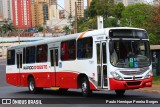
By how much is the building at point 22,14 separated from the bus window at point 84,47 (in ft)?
327

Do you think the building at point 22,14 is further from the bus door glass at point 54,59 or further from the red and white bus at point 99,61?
the red and white bus at point 99,61

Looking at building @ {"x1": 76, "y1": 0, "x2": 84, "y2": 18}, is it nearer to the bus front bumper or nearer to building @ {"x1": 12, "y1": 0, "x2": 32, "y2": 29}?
building @ {"x1": 12, "y1": 0, "x2": 32, "y2": 29}

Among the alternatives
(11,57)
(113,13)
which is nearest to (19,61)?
(11,57)

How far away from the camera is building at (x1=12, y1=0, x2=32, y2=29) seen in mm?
120562

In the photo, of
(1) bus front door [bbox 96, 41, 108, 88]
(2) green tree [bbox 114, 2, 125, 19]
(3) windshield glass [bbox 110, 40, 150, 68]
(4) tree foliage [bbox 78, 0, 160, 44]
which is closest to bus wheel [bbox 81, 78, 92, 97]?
(1) bus front door [bbox 96, 41, 108, 88]

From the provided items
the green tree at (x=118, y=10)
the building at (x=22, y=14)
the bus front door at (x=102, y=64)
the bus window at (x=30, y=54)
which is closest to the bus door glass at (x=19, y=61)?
the bus window at (x=30, y=54)

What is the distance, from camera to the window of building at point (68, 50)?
19.9 metres

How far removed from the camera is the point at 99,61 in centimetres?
1797

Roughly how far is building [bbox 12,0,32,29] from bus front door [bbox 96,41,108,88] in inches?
3987

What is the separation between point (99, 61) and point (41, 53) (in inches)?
234

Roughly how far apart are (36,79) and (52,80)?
2057 millimetres

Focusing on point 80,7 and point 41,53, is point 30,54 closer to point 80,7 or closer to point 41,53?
point 41,53

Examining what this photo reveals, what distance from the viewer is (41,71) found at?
23062 millimetres

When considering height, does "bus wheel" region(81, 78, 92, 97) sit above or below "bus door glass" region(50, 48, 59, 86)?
below
